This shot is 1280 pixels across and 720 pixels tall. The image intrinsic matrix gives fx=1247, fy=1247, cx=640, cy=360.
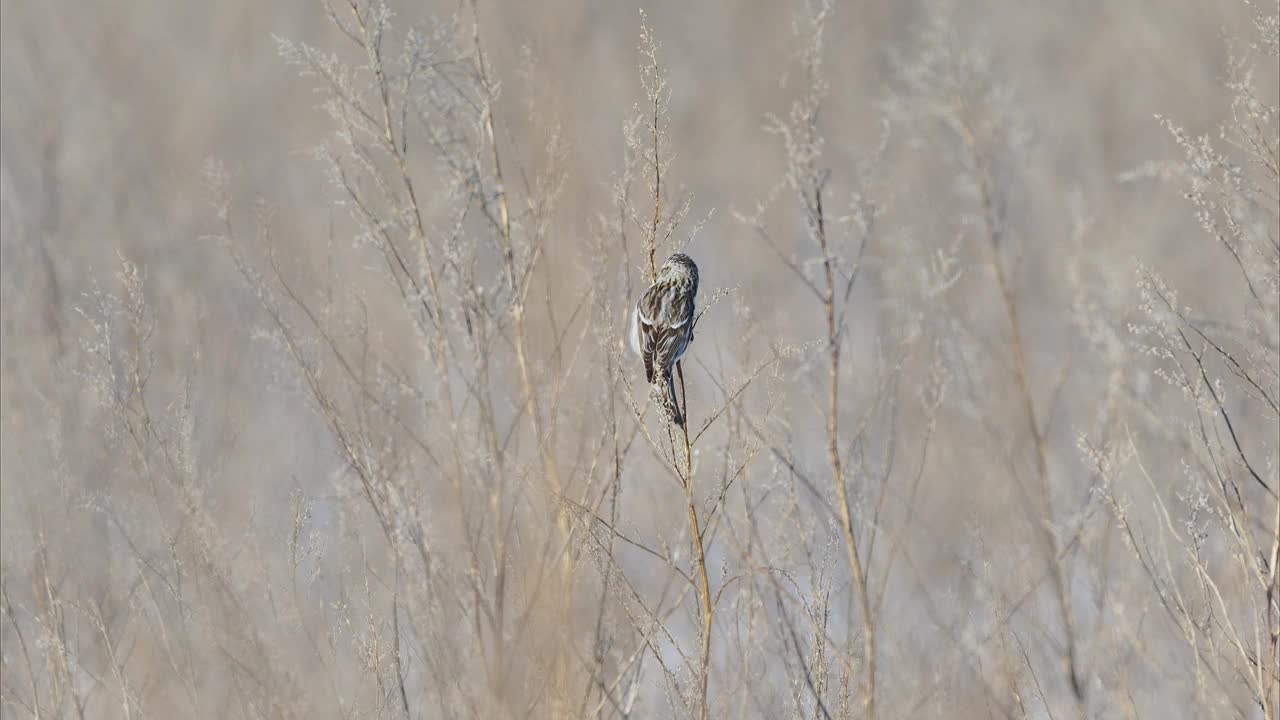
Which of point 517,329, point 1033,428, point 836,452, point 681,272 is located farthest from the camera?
point 1033,428

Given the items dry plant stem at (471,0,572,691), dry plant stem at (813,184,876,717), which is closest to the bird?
dry plant stem at (471,0,572,691)

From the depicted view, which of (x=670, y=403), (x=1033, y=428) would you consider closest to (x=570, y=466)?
(x=670, y=403)

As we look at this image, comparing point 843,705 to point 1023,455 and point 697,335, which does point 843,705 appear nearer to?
point 697,335

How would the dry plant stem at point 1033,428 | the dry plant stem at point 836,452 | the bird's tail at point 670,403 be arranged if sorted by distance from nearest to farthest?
the dry plant stem at point 836,452
the bird's tail at point 670,403
the dry plant stem at point 1033,428

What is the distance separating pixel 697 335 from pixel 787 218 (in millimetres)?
14481

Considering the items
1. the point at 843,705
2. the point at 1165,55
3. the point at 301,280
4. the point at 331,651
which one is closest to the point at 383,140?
the point at 301,280

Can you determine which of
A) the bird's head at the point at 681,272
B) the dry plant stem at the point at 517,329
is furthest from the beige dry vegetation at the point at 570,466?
the bird's head at the point at 681,272

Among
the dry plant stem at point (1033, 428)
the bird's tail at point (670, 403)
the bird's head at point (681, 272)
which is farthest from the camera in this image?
the dry plant stem at point (1033, 428)

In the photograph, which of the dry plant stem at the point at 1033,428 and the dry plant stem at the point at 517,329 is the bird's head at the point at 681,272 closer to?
the dry plant stem at the point at 517,329

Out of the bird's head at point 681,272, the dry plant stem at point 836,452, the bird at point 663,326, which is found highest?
the bird's head at point 681,272

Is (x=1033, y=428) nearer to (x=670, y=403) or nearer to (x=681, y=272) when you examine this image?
(x=681, y=272)

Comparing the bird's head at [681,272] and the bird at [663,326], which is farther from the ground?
the bird's head at [681,272]

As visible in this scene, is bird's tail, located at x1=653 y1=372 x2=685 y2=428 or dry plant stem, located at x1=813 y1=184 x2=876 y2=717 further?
bird's tail, located at x1=653 y1=372 x2=685 y2=428

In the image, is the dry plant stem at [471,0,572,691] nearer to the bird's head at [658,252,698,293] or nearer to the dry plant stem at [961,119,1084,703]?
the bird's head at [658,252,698,293]
